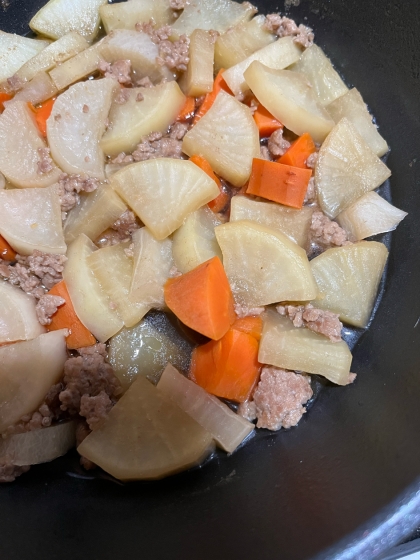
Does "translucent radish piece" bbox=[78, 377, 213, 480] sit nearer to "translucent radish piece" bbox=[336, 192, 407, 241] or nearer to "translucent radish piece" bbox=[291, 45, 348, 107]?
"translucent radish piece" bbox=[336, 192, 407, 241]

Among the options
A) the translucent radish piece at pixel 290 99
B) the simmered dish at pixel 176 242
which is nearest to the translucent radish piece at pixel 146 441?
the simmered dish at pixel 176 242

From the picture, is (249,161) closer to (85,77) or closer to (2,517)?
(85,77)

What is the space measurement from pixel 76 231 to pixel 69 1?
156cm

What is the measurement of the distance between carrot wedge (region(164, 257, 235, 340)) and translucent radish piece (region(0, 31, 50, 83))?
68.5 inches

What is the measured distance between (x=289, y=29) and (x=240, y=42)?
0.30 m

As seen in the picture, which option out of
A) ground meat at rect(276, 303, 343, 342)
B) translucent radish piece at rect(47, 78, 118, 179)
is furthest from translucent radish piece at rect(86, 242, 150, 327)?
ground meat at rect(276, 303, 343, 342)

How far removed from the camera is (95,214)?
2.37 metres

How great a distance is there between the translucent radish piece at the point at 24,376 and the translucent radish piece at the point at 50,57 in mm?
1591

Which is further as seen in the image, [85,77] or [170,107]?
[85,77]

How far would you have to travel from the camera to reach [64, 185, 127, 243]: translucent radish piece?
2.33 meters

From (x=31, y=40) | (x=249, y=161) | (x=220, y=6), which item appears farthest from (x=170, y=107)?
(x=31, y=40)

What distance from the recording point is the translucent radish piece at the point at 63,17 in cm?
285

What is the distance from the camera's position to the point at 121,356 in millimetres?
2305

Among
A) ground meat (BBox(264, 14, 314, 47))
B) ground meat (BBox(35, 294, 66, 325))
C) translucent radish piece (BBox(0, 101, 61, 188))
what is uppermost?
ground meat (BBox(264, 14, 314, 47))
